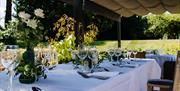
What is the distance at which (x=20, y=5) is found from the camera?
1692cm

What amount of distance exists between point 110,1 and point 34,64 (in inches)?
266

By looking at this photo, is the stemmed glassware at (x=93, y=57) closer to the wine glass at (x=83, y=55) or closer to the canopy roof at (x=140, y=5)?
the wine glass at (x=83, y=55)

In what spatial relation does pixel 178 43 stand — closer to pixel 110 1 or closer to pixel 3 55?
pixel 110 1

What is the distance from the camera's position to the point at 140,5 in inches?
364

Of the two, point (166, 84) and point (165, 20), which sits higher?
point (165, 20)

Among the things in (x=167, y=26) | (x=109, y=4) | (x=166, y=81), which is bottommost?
(x=166, y=81)

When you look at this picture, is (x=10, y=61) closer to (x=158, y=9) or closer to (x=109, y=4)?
(x=109, y=4)

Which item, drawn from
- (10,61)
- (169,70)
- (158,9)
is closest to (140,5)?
(158,9)

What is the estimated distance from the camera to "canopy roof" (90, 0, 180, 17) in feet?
28.6

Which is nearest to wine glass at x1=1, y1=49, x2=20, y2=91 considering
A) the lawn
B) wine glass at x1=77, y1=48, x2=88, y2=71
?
wine glass at x1=77, y1=48, x2=88, y2=71

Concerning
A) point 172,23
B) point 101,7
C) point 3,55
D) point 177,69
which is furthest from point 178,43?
point 3,55

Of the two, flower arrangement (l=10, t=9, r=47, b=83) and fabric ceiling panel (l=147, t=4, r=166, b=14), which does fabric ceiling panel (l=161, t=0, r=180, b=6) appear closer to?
fabric ceiling panel (l=147, t=4, r=166, b=14)

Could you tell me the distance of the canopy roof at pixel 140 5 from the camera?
8709 mm

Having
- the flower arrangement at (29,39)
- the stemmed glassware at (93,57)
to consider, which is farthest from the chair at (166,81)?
the flower arrangement at (29,39)
